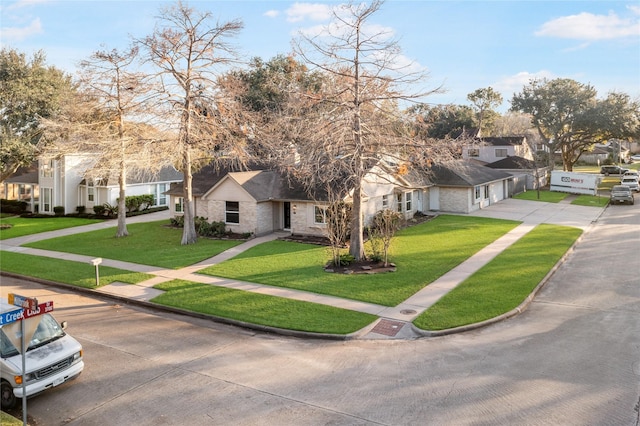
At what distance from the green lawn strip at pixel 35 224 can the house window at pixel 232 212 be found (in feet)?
43.0

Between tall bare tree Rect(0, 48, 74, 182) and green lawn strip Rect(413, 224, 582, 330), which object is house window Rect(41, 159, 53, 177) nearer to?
tall bare tree Rect(0, 48, 74, 182)

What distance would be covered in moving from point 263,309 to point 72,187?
32388mm

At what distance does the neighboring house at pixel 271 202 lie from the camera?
2656cm

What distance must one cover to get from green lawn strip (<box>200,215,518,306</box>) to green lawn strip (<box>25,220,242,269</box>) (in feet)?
7.64

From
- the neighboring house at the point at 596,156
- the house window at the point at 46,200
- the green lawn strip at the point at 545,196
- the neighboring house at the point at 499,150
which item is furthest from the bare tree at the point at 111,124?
the neighboring house at the point at 596,156

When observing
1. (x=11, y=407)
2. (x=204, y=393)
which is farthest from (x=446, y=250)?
(x=11, y=407)

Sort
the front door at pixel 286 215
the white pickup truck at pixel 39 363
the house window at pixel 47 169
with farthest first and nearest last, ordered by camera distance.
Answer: the house window at pixel 47 169, the front door at pixel 286 215, the white pickup truck at pixel 39 363

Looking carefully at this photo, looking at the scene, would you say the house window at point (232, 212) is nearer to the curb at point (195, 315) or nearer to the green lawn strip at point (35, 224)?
the curb at point (195, 315)

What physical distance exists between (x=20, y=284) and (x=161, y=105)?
10666 millimetres

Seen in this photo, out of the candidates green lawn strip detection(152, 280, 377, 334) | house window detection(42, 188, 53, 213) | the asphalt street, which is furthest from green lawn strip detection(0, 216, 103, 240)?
the asphalt street

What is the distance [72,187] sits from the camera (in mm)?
39125

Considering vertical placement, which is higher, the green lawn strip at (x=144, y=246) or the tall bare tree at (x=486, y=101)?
the tall bare tree at (x=486, y=101)

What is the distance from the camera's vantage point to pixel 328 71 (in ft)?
61.0

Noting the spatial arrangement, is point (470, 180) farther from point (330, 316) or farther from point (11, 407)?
point (11, 407)
